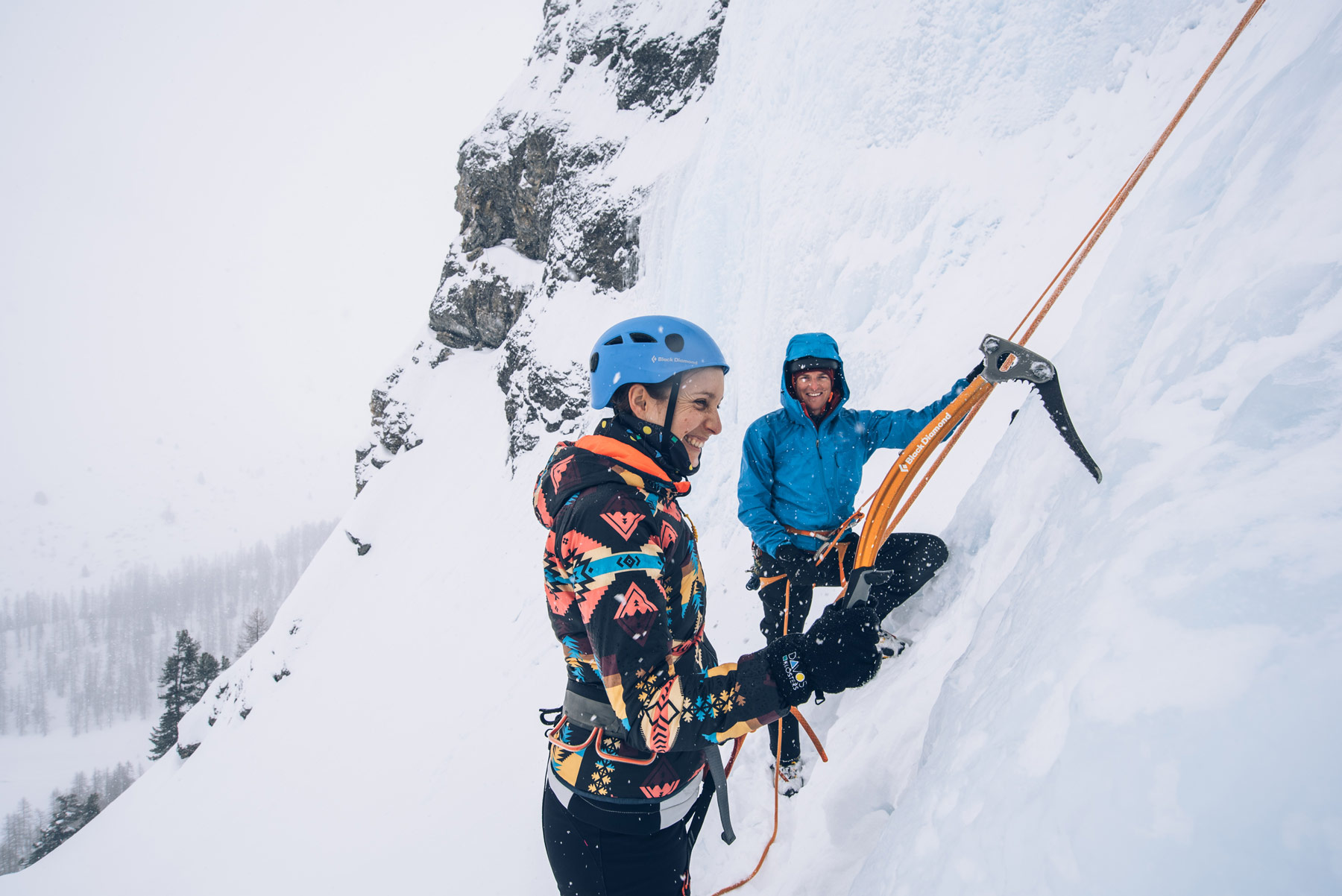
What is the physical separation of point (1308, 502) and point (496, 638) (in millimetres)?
12464

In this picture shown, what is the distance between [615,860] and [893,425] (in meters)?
2.45

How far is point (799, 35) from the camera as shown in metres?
6.65

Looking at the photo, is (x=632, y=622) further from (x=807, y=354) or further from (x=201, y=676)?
(x=201, y=676)

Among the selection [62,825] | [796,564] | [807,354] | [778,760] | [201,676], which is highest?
[201,676]

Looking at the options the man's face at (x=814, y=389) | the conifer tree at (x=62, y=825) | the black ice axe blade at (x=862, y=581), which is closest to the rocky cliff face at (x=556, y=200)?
the man's face at (x=814, y=389)

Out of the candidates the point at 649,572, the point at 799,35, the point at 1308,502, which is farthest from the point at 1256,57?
the point at 799,35

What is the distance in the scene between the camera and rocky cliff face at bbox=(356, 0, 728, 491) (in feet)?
55.1

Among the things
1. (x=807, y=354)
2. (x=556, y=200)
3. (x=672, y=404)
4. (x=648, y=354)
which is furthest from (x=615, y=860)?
(x=556, y=200)

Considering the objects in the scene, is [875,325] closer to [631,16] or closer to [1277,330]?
[1277,330]

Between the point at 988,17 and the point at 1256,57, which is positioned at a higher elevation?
the point at 988,17

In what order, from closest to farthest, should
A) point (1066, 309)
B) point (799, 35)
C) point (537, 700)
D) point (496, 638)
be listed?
point (1066, 309)
point (799, 35)
point (537, 700)
point (496, 638)

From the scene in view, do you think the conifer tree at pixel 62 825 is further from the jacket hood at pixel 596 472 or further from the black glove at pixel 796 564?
the jacket hood at pixel 596 472

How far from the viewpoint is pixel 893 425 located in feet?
10.5

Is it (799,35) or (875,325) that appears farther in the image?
(799,35)
